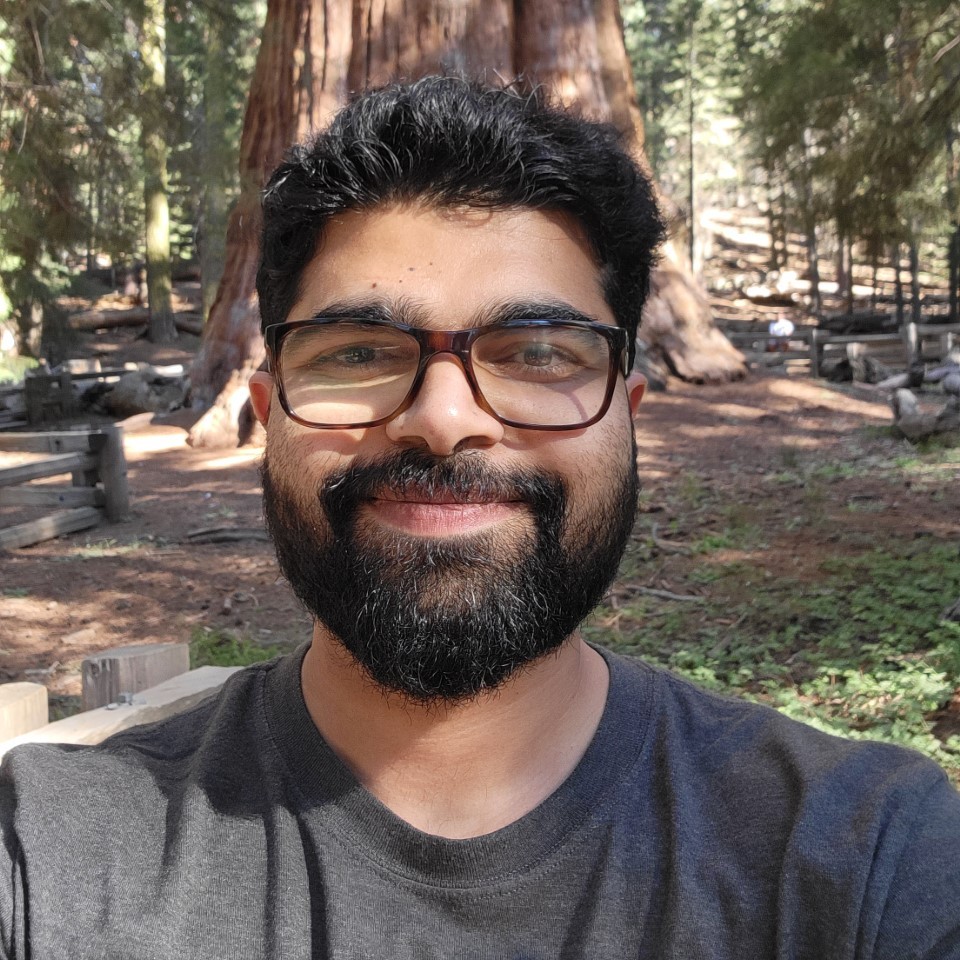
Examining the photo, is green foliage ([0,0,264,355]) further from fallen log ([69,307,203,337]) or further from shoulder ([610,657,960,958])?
fallen log ([69,307,203,337])

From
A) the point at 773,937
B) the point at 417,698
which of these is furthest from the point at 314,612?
the point at 773,937

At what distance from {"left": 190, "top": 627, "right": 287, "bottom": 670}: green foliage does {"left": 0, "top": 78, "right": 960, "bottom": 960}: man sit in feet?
11.6

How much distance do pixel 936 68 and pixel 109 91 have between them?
6148 millimetres

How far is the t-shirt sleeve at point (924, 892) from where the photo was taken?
1.23 meters

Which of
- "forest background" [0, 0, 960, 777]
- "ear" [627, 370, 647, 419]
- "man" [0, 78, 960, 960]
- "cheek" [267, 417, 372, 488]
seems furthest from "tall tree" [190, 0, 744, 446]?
"cheek" [267, 417, 372, 488]

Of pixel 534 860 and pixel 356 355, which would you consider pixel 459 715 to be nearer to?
pixel 534 860

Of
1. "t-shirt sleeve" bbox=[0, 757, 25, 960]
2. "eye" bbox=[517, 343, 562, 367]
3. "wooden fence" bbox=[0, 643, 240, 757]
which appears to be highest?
"eye" bbox=[517, 343, 562, 367]

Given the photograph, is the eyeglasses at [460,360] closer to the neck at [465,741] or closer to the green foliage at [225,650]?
the neck at [465,741]

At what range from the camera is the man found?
4.60 ft

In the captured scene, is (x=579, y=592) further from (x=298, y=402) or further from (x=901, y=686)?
(x=901, y=686)

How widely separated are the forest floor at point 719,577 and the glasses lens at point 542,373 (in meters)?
2.78

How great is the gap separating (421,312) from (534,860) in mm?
816

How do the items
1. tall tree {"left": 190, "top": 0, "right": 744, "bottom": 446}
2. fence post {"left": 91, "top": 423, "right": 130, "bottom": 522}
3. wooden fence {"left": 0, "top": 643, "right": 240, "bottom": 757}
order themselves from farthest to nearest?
tall tree {"left": 190, "top": 0, "right": 744, "bottom": 446} < fence post {"left": 91, "top": 423, "right": 130, "bottom": 522} < wooden fence {"left": 0, "top": 643, "right": 240, "bottom": 757}

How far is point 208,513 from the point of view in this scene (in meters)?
9.19
